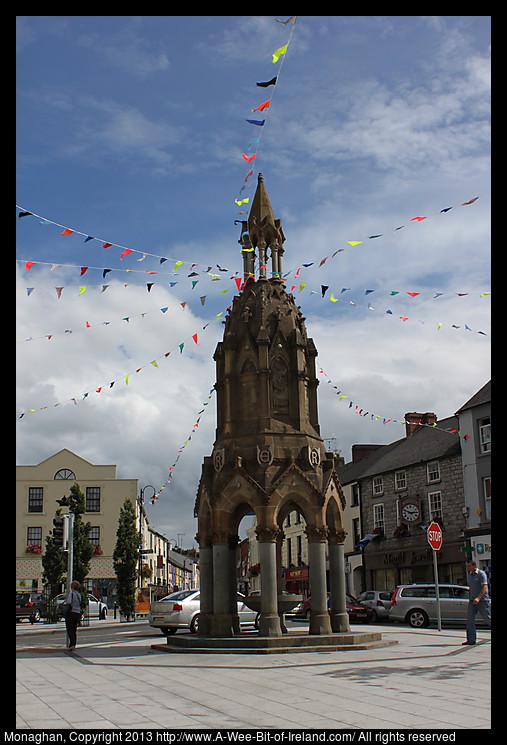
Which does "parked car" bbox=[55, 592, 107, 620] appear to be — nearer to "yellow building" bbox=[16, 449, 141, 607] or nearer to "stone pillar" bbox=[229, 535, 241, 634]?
"yellow building" bbox=[16, 449, 141, 607]

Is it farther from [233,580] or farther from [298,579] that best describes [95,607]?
[233,580]

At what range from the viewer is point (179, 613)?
2300 centimetres

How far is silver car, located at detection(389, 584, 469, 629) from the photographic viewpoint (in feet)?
83.9

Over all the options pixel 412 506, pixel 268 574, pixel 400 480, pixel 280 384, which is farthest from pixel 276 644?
pixel 400 480

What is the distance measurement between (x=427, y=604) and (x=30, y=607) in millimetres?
23327

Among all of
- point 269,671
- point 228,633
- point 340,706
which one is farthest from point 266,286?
point 340,706

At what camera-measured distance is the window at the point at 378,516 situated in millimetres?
43319

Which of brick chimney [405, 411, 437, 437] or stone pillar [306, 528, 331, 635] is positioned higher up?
brick chimney [405, 411, 437, 437]

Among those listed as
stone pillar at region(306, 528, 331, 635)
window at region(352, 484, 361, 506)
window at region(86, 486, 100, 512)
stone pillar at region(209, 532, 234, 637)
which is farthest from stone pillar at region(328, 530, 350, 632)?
window at region(86, 486, 100, 512)

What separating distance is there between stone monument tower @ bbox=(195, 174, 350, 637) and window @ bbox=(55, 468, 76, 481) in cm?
4303

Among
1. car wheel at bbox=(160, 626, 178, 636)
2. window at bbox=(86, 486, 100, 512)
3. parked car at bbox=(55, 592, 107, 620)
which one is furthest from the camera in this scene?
window at bbox=(86, 486, 100, 512)
